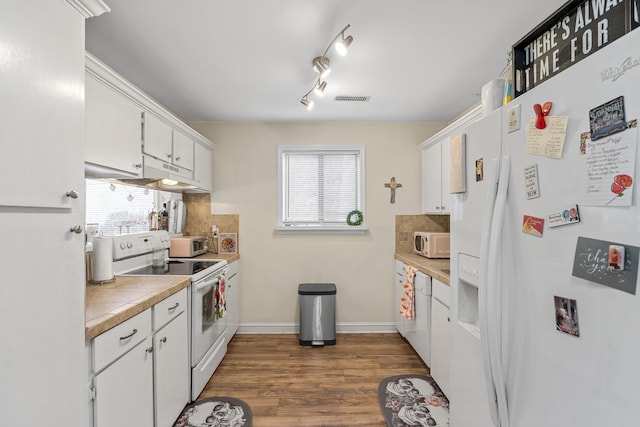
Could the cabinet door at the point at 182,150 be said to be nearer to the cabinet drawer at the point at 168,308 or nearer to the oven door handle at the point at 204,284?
the oven door handle at the point at 204,284

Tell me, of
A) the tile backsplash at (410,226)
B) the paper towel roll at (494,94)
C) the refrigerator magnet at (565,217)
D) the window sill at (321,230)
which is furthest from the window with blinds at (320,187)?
the refrigerator magnet at (565,217)

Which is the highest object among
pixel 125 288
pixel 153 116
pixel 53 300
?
pixel 153 116

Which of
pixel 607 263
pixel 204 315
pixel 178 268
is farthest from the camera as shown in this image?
pixel 178 268

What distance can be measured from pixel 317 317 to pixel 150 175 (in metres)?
2.09

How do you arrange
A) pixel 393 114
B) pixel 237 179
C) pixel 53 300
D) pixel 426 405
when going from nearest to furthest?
pixel 53 300 < pixel 426 405 < pixel 393 114 < pixel 237 179

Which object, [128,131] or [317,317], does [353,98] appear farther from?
[317,317]

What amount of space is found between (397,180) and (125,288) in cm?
289

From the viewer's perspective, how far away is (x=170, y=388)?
1.94 meters

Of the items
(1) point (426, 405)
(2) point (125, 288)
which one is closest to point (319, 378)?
(1) point (426, 405)

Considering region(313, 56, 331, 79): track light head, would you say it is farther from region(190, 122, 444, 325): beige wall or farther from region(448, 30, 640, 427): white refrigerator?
region(190, 122, 444, 325): beige wall

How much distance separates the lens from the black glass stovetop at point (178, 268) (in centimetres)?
242

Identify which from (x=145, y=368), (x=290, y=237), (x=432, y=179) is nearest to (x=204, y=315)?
(x=145, y=368)

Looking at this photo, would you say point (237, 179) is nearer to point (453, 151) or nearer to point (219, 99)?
point (219, 99)

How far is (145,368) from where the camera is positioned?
1.65 metres
